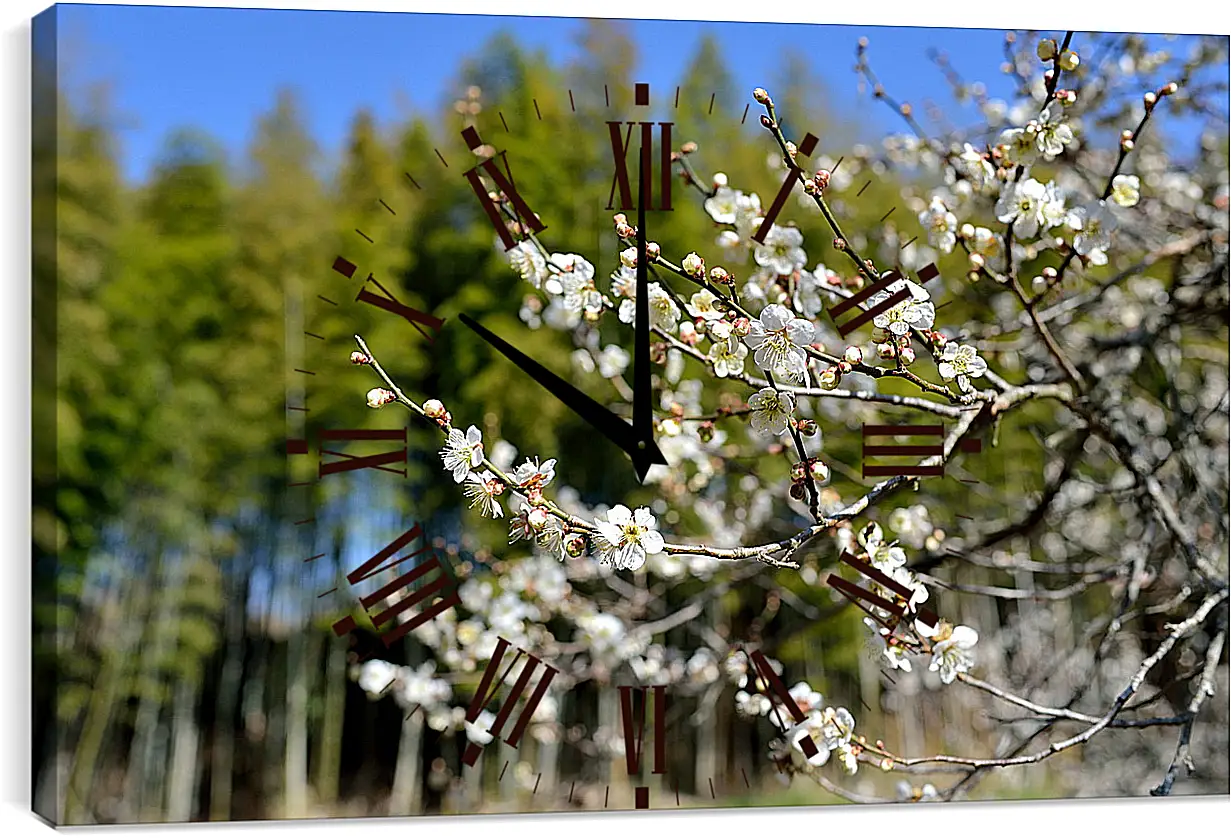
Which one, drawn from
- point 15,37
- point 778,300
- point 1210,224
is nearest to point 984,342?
point 778,300

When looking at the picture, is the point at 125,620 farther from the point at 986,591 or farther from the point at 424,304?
the point at 986,591

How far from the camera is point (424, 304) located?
153 inches

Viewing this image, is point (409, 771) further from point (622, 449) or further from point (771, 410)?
point (771, 410)

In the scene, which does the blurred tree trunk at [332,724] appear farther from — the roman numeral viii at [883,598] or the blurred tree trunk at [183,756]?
the roman numeral viii at [883,598]

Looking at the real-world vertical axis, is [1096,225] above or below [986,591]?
above

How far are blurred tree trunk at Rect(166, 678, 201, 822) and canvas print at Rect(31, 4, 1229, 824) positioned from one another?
0.02 metres

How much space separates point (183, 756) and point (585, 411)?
243 centimetres

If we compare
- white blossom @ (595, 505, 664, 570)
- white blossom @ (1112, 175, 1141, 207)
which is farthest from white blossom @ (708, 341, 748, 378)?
white blossom @ (1112, 175, 1141, 207)

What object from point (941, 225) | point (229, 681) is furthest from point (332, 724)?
point (941, 225)

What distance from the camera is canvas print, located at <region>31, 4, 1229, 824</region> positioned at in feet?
6.88

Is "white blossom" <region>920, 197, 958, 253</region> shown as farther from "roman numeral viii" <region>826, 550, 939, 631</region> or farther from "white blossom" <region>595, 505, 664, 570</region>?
"white blossom" <region>595, 505, 664, 570</region>

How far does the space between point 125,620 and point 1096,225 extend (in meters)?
2.86

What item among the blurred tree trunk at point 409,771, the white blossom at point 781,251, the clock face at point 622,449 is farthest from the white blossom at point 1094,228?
the blurred tree trunk at point 409,771

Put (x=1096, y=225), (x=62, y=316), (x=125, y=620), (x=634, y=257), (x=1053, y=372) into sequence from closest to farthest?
(x=634, y=257) → (x=1096, y=225) → (x=1053, y=372) → (x=62, y=316) → (x=125, y=620)
